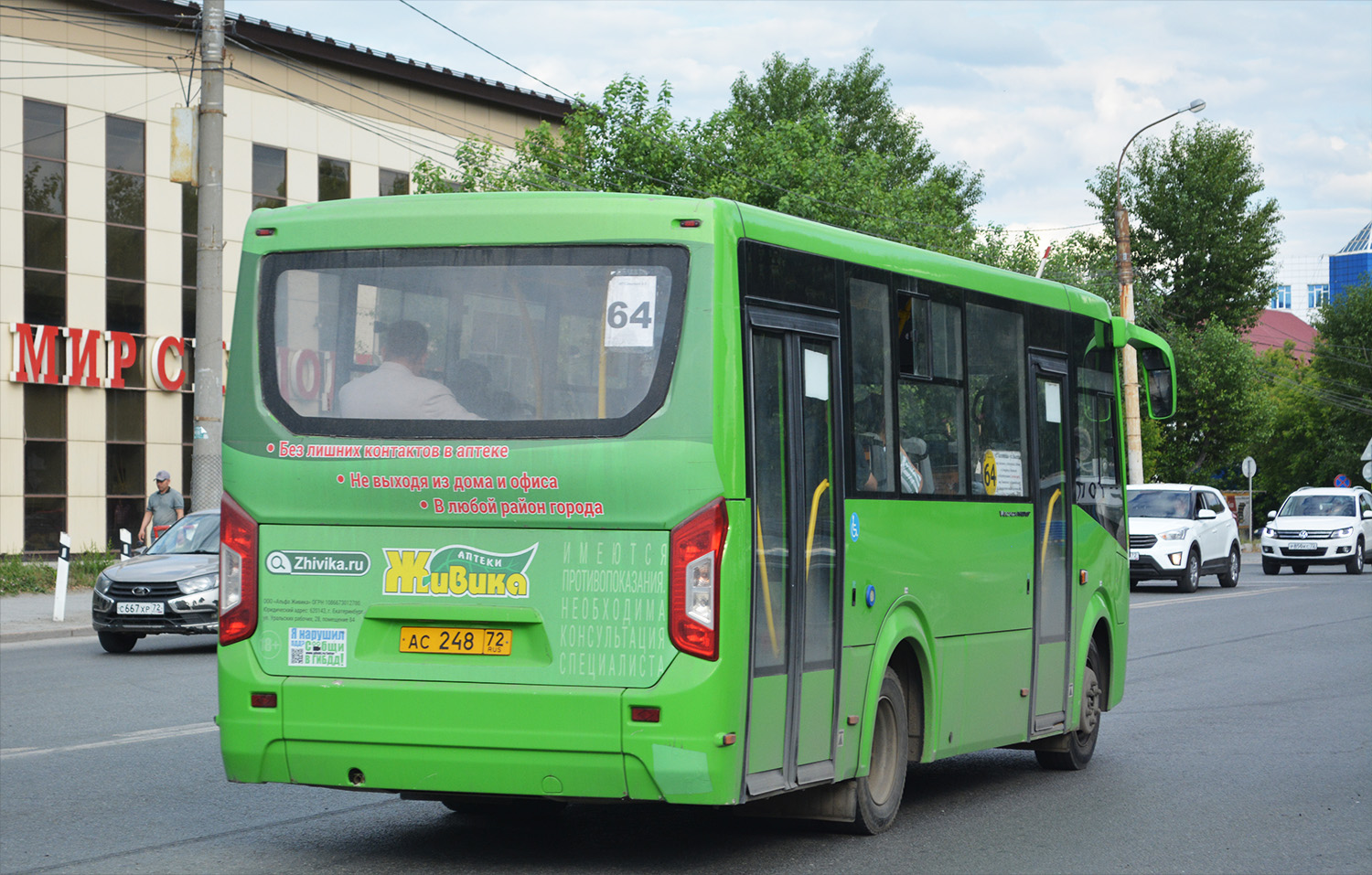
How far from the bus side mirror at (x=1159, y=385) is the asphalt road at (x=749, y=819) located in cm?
222

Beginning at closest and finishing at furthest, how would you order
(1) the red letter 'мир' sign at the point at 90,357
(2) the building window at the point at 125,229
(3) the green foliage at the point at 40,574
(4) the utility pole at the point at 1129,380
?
A: (3) the green foliage at the point at 40,574
(1) the red letter 'мир' sign at the point at 90,357
(4) the utility pole at the point at 1129,380
(2) the building window at the point at 125,229

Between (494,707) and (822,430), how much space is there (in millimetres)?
1846

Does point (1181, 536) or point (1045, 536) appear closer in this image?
point (1045, 536)

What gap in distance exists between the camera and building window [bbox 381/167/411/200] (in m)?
42.8

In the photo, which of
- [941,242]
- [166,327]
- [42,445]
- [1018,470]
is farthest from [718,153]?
[1018,470]

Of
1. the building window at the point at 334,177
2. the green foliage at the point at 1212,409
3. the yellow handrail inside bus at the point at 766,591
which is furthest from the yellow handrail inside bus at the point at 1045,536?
the green foliage at the point at 1212,409

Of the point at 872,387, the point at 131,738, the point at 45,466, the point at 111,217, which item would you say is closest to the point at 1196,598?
the point at 131,738

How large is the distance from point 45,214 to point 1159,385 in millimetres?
28987

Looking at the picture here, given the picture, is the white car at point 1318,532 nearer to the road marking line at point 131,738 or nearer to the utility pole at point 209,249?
the utility pole at point 209,249

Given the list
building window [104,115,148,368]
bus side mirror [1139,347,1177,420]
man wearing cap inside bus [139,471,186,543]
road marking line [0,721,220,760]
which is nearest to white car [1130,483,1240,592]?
man wearing cap inside bus [139,471,186,543]

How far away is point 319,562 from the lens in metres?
6.90

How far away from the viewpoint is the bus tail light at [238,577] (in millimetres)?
7008

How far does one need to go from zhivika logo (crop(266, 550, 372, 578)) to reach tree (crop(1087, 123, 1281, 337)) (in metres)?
61.7

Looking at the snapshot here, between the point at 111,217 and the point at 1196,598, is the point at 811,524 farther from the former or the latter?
the point at 111,217
